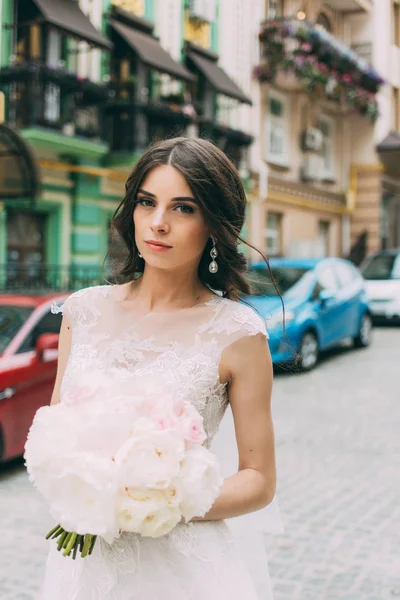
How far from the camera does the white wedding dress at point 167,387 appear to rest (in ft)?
6.14

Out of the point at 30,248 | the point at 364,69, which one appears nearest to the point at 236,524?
the point at 30,248

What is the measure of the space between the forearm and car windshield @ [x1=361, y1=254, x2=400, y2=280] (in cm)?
1620

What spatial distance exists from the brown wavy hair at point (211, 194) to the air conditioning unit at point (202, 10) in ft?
57.3

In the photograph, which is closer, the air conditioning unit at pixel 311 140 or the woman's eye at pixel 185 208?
the woman's eye at pixel 185 208

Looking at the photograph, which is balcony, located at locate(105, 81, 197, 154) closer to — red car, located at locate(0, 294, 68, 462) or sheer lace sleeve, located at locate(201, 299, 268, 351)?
red car, located at locate(0, 294, 68, 462)

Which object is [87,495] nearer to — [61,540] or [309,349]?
[61,540]

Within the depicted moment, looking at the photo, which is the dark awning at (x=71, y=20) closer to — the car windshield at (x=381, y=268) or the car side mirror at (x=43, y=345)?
the car windshield at (x=381, y=268)

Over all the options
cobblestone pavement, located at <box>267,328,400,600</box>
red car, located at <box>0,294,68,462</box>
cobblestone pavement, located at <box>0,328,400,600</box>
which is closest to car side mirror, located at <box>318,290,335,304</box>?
cobblestone pavement, located at <box>267,328,400,600</box>

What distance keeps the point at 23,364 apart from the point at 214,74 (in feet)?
44.7

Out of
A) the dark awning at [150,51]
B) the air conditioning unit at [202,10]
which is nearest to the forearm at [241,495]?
the dark awning at [150,51]

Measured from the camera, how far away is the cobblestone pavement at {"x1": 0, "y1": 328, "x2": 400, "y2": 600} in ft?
13.8

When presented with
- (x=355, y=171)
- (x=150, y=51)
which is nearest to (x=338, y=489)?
(x=150, y=51)

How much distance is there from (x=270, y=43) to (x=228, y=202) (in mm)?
20054

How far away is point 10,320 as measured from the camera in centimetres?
693
